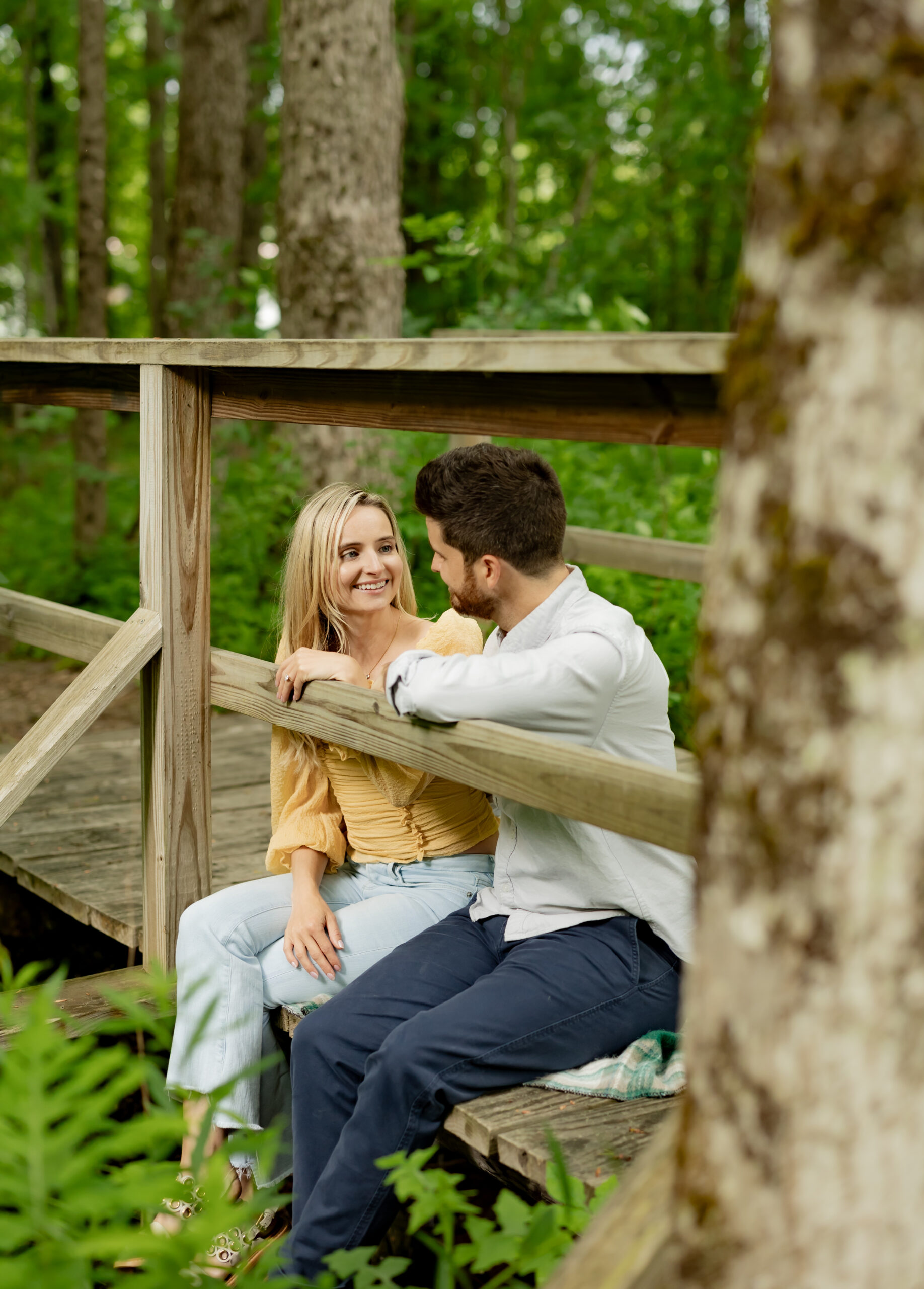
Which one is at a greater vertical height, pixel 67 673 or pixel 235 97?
pixel 235 97

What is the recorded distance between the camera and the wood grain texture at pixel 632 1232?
3.97ft

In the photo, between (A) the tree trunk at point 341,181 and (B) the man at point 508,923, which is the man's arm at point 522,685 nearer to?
(B) the man at point 508,923

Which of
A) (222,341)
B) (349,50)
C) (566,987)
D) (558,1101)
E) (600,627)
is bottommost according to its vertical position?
(558,1101)

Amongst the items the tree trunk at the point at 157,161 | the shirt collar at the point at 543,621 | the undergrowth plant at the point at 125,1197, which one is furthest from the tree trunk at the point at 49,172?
the undergrowth plant at the point at 125,1197

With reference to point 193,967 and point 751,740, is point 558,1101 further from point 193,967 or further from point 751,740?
point 751,740

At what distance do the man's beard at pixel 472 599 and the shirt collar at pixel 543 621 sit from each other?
9 centimetres

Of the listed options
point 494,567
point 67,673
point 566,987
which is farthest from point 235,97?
point 566,987

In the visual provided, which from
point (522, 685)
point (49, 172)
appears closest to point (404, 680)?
point (522, 685)

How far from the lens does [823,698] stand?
1026 millimetres

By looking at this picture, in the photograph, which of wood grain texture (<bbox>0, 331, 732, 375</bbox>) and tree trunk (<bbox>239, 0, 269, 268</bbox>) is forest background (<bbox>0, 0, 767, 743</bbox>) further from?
wood grain texture (<bbox>0, 331, 732, 375</bbox>)

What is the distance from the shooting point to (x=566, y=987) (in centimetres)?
228

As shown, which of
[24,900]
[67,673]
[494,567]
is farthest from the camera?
[67,673]

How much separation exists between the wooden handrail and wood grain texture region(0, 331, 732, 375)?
0.62m

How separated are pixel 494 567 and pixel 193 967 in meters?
1.15
